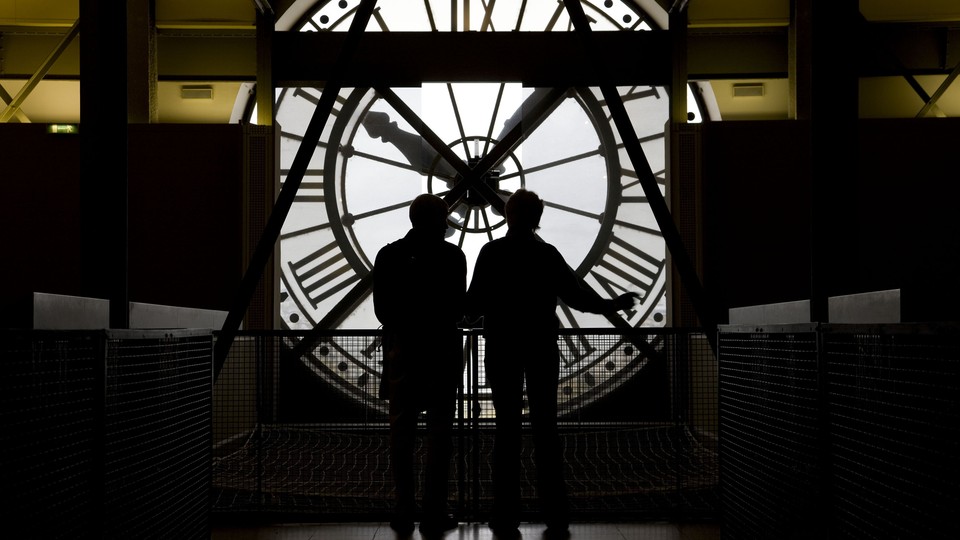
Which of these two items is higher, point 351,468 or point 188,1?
point 188,1

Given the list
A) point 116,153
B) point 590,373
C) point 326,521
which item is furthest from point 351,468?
point 116,153

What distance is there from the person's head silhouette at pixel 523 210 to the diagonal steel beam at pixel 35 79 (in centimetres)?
518

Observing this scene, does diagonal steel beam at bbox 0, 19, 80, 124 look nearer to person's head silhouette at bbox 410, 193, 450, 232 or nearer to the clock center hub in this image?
the clock center hub

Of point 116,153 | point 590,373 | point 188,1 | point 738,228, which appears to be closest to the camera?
point 116,153

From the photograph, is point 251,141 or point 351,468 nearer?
point 351,468

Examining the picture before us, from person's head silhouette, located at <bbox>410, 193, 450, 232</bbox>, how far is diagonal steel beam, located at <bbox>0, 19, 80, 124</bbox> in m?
4.97

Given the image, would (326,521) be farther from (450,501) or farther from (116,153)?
(116,153)

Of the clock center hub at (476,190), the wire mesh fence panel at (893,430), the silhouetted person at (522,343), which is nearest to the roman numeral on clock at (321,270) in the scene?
the clock center hub at (476,190)

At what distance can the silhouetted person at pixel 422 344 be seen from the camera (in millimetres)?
3088

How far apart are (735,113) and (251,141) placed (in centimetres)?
381

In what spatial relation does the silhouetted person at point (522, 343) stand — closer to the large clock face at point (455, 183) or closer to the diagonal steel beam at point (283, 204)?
the diagonal steel beam at point (283, 204)

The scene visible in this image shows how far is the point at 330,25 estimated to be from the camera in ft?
23.4

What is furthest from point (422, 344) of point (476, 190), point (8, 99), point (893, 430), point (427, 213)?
point (8, 99)

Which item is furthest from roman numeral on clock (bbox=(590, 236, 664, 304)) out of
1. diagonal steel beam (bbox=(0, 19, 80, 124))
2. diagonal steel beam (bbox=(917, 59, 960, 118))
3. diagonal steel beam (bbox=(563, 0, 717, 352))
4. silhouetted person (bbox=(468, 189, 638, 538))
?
diagonal steel beam (bbox=(0, 19, 80, 124))
